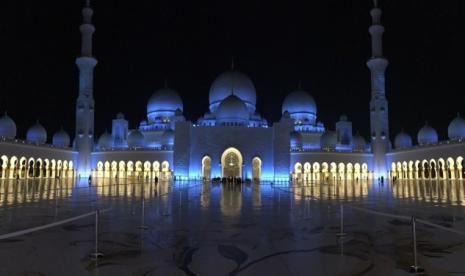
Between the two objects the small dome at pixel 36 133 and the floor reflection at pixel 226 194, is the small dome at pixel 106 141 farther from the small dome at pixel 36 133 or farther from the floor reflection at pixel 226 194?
the floor reflection at pixel 226 194

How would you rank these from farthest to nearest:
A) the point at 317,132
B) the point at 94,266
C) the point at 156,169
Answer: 1. the point at 317,132
2. the point at 156,169
3. the point at 94,266

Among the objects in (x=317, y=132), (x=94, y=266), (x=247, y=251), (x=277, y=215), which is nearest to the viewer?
(x=94, y=266)

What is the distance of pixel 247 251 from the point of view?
407cm

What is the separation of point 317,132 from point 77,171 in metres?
21.6

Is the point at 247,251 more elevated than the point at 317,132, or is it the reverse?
the point at 317,132

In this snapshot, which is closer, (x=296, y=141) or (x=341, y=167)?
(x=341, y=167)

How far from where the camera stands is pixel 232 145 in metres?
31.5

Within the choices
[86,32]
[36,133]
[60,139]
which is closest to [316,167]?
[86,32]

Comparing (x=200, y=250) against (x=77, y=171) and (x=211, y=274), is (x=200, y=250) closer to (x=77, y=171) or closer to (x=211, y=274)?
(x=211, y=274)

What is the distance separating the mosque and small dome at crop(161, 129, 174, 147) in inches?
3.3

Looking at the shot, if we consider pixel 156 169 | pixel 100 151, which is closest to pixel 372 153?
pixel 156 169

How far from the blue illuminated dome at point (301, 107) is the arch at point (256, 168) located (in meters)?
8.95

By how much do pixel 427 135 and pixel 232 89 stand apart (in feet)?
55.2

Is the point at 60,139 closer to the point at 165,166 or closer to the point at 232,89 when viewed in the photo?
the point at 165,166
